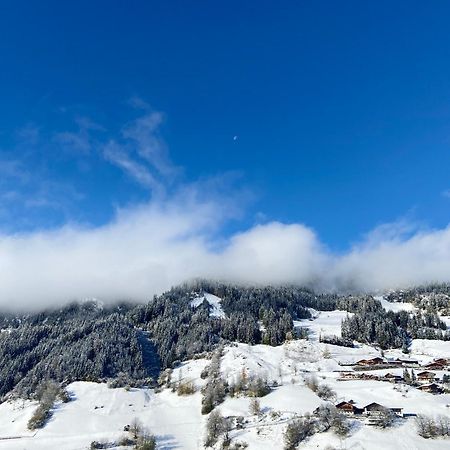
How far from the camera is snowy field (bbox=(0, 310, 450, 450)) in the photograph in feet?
314

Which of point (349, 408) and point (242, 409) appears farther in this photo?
point (242, 409)

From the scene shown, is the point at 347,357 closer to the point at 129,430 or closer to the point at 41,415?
the point at 129,430

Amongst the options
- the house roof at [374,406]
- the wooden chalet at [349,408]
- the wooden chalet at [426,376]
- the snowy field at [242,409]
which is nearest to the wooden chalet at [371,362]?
the snowy field at [242,409]

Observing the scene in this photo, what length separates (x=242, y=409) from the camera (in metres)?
123

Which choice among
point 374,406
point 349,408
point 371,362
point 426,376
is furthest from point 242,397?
point 371,362

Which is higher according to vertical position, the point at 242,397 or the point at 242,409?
the point at 242,397

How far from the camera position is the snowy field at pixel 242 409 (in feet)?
314

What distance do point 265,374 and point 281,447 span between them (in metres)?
→ 61.0

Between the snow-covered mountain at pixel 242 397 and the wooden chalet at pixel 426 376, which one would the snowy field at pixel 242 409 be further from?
the wooden chalet at pixel 426 376

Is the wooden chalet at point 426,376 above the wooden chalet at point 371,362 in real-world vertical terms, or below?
below

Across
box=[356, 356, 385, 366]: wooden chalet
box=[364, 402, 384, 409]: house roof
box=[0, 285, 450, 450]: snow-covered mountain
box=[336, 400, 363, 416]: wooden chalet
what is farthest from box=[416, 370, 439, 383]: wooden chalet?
box=[336, 400, 363, 416]: wooden chalet

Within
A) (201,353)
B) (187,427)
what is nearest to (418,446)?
(187,427)

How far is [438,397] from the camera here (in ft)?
375

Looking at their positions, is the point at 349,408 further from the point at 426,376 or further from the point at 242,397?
the point at 426,376
